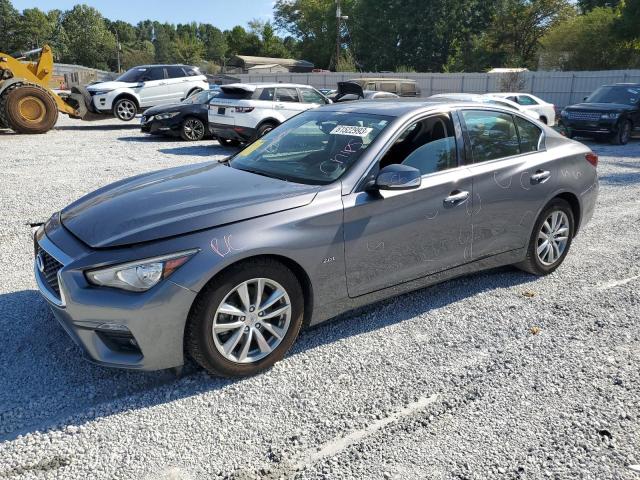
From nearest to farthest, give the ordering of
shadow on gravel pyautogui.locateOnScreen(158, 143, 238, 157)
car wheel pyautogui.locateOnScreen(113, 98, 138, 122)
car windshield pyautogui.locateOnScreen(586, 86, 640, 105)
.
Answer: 1. shadow on gravel pyautogui.locateOnScreen(158, 143, 238, 157)
2. car windshield pyautogui.locateOnScreen(586, 86, 640, 105)
3. car wheel pyautogui.locateOnScreen(113, 98, 138, 122)

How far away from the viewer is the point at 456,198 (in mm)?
4207

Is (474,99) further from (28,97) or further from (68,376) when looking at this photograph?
(28,97)

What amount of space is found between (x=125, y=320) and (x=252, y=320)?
0.71 m

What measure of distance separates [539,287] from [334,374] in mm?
2350

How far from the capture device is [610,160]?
13039mm

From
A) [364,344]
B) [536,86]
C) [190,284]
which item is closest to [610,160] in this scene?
[364,344]

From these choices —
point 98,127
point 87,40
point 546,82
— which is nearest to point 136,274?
point 98,127

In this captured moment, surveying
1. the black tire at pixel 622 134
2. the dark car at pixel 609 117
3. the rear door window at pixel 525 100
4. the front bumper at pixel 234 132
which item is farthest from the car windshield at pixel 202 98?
the black tire at pixel 622 134

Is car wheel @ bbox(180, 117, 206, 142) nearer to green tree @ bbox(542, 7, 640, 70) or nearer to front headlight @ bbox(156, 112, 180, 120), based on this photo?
front headlight @ bbox(156, 112, 180, 120)

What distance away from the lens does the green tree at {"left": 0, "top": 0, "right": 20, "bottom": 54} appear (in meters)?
82.0

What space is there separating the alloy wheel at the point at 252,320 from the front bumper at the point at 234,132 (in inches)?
401

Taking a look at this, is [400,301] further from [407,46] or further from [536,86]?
[407,46]

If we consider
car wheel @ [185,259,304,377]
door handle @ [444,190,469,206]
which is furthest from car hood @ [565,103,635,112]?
car wheel @ [185,259,304,377]

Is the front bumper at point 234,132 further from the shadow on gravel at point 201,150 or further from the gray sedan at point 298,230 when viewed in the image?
the gray sedan at point 298,230
